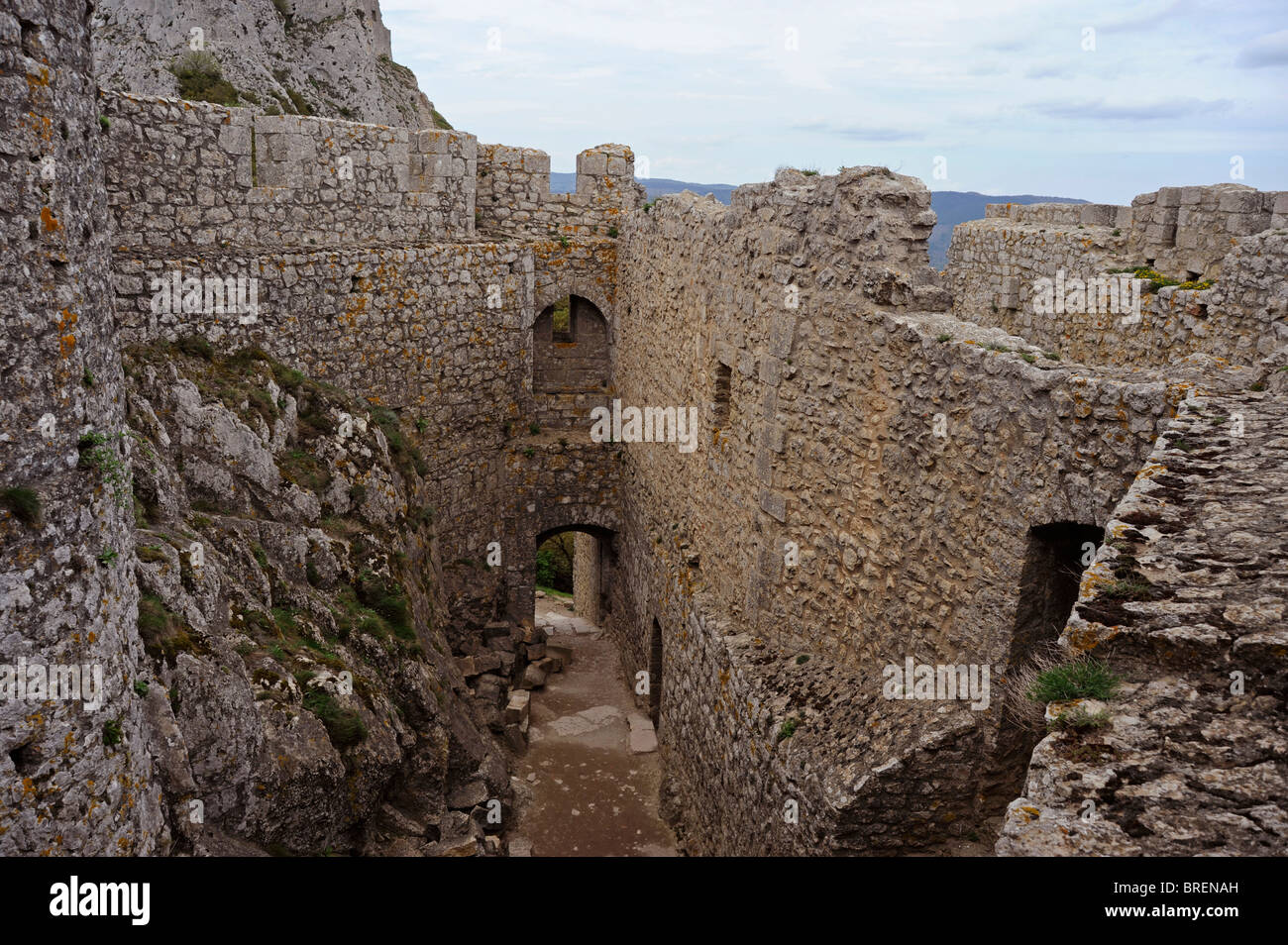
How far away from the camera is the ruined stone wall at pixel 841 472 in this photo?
548 cm

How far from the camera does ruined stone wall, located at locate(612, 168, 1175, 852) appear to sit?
5.48 m

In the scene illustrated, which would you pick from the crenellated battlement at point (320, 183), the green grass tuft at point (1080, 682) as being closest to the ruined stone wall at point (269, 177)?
the crenellated battlement at point (320, 183)

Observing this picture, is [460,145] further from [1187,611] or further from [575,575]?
[1187,611]

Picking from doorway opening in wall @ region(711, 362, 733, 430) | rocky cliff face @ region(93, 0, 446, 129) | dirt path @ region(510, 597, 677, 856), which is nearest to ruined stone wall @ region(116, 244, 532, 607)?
dirt path @ region(510, 597, 677, 856)

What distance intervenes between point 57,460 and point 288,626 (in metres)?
3.51

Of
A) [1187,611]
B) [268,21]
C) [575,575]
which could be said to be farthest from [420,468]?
[268,21]

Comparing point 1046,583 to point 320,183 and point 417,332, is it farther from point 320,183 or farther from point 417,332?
point 417,332

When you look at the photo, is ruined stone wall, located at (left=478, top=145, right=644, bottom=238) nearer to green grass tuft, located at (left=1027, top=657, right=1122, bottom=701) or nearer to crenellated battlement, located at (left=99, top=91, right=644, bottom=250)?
crenellated battlement, located at (left=99, top=91, right=644, bottom=250)

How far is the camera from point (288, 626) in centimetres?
750

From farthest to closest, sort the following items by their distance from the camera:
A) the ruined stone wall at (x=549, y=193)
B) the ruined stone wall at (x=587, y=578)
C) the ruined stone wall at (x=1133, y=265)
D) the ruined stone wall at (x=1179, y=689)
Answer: the ruined stone wall at (x=587, y=578), the ruined stone wall at (x=549, y=193), the ruined stone wall at (x=1133, y=265), the ruined stone wall at (x=1179, y=689)

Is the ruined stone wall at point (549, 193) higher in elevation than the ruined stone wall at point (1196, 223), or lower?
higher

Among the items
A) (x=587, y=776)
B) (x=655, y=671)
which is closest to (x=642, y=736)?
(x=655, y=671)

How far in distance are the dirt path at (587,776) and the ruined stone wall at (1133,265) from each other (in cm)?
667

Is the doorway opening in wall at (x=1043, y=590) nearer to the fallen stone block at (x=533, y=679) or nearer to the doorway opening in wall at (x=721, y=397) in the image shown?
the doorway opening in wall at (x=721, y=397)
